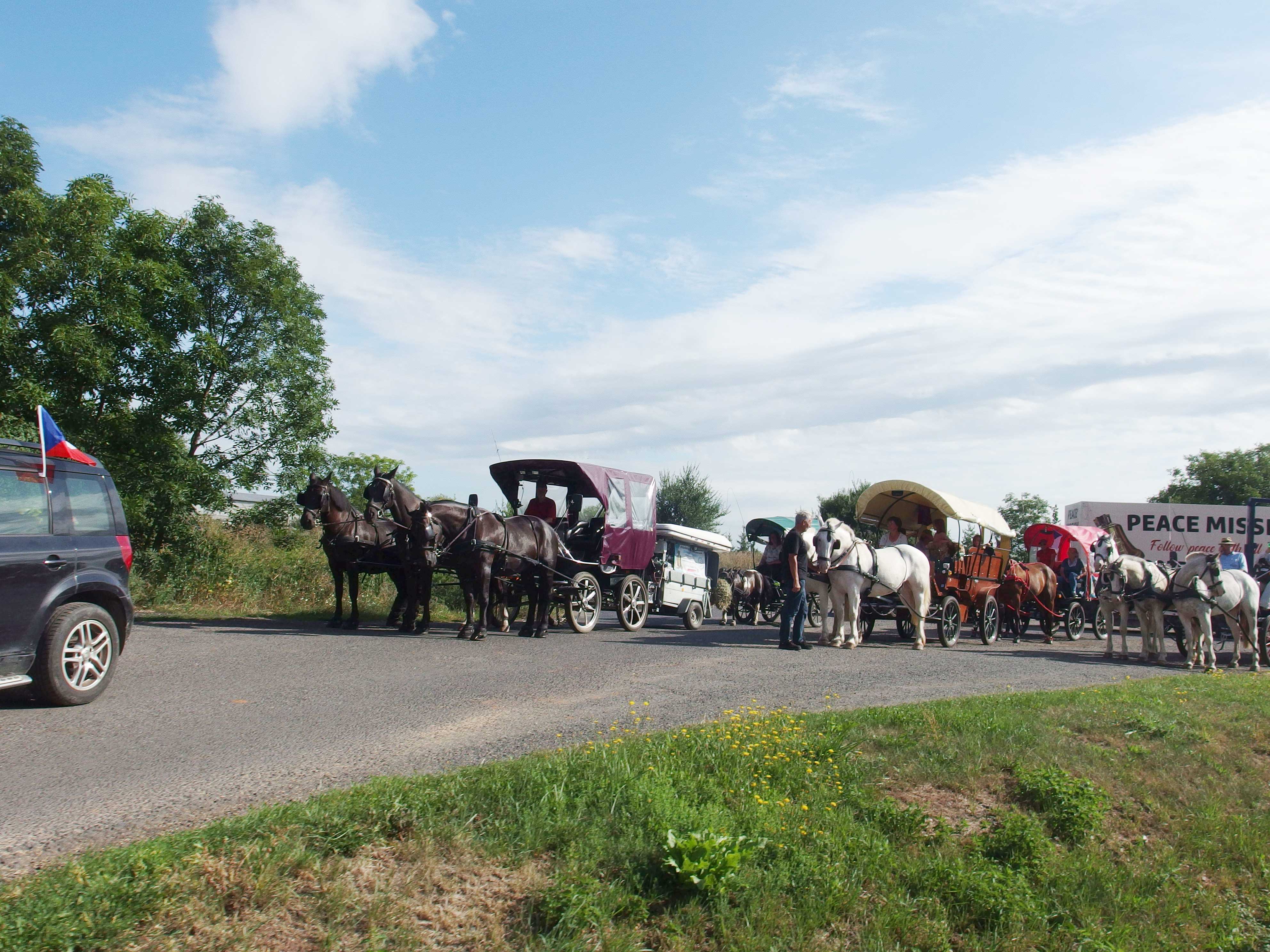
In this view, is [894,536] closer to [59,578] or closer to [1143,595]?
[1143,595]

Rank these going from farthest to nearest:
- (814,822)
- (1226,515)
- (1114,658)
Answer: (1226,515)
(1114,658)
(814,822)

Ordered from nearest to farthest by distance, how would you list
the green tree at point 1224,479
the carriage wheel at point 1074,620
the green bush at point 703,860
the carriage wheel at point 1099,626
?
1. the green bush at point 703,860
2. the carriage wheel at point 1099,626
3. the carriage wheel at point 1074,620
4. the green tree at point 1224,479

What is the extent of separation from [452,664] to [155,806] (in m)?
5.74

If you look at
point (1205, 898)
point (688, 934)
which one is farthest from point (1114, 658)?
point (688, 934)

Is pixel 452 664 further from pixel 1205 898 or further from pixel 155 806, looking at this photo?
pixel 1205 898

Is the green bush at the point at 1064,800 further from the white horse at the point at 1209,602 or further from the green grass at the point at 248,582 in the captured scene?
the green grass at the point at 248,582

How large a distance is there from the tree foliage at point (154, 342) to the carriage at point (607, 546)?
4.30 metres

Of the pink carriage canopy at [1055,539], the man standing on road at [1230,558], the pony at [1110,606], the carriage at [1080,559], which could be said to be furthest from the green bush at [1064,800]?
the pink carriage canopy at [1055,539]

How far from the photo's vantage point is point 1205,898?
5.64 m

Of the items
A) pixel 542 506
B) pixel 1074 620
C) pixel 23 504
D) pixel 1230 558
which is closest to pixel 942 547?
pixel 1230 558

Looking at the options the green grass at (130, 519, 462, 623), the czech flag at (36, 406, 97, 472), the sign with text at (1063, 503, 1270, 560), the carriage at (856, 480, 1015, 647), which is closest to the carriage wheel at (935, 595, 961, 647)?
the carriage at (856, 480, 1015, 647)

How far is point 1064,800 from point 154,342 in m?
15.0

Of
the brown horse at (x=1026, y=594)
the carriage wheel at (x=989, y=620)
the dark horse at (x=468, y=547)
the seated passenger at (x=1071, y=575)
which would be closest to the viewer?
the dark horse at (x=468, y=547)

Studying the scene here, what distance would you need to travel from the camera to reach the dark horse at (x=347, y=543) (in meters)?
14.3
